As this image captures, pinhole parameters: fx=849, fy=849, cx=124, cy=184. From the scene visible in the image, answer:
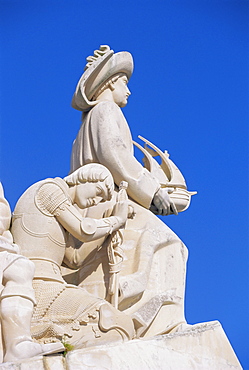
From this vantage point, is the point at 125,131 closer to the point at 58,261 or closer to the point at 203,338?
the point at 58,261

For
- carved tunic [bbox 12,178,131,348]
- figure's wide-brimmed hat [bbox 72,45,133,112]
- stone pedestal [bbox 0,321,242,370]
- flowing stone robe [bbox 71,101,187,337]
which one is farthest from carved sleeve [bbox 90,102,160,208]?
stone pedestal [bbox 0,321,242,370]

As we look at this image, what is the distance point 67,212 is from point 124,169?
121 cm

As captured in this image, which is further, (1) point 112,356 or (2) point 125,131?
(2) point 125,131

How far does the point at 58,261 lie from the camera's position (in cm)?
762

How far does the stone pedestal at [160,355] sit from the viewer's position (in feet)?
21.1

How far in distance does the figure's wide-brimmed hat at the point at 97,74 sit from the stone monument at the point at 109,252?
11mm

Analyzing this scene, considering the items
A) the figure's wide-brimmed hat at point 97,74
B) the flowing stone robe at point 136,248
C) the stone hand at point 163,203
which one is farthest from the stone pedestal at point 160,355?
the figure's wide-brimmed hat at point 97,74

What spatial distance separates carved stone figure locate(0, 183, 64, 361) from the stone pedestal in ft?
0.30

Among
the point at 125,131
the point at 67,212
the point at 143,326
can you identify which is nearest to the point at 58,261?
the point at 67,212

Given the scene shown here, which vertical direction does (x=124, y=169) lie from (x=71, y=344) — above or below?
above

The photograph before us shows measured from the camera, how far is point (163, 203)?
885 centimetres

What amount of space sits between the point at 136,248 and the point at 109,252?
46 cm

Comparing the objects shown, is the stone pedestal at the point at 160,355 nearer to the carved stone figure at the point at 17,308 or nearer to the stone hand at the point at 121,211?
the carved stone figure at the point at 17,308

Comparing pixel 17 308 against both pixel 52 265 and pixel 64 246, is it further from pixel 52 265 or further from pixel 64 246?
pixel 64 246
